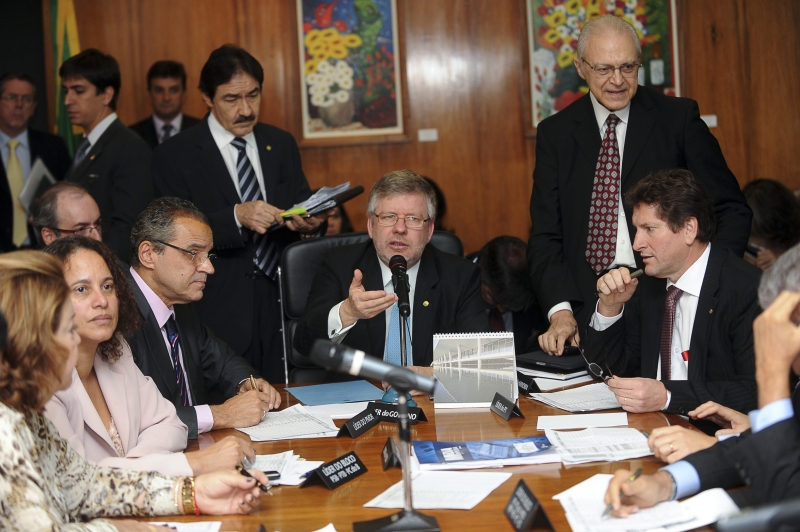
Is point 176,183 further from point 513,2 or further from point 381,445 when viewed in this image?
point 513,2

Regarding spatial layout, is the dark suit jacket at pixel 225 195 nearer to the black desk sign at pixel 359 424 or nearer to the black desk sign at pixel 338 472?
the black desk sign at pixel 359 424

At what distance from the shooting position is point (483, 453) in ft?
7.74

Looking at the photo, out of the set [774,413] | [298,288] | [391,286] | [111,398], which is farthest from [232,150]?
[774,413]

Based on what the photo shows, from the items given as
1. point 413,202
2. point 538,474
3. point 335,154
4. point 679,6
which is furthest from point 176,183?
point 679,6

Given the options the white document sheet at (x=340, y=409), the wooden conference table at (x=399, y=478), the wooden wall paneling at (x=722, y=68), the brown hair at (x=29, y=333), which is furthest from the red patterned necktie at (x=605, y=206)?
the wooden wall paneling at (x=722, y=68)

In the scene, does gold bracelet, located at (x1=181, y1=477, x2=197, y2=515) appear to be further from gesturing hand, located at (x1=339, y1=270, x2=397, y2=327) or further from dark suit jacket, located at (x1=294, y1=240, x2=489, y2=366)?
dark suit jacket, located at (x1=294, y1=240, x2=489, y2=366)

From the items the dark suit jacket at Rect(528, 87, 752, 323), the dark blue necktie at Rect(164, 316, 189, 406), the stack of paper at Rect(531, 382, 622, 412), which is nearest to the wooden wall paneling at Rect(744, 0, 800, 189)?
the dark suit jacket at Rect(528, 87, 752, 323)

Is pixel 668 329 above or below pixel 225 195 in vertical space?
below

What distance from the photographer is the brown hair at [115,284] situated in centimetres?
247

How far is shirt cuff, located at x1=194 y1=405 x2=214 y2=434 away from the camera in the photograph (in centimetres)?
278

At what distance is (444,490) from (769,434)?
73cm

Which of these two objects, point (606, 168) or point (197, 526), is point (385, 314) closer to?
point (606, 168)

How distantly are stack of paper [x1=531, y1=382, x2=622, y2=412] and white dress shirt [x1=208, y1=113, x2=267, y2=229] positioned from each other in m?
1.99

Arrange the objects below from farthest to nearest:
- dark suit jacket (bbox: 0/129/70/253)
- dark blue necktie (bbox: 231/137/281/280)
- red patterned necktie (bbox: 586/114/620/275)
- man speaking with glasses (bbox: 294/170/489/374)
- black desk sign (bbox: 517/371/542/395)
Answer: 1. dark suit jacket (bbox: 0/129/70/253)
2. dark blue necktie (bbox: 231/137/281/280)
3. red patterned necktie (bbox: 586/114/620/275)
4. man speaking with glasses (bbox: 294/170/489/374)
5. black desk sign (bbox: 517/371/542/395)
